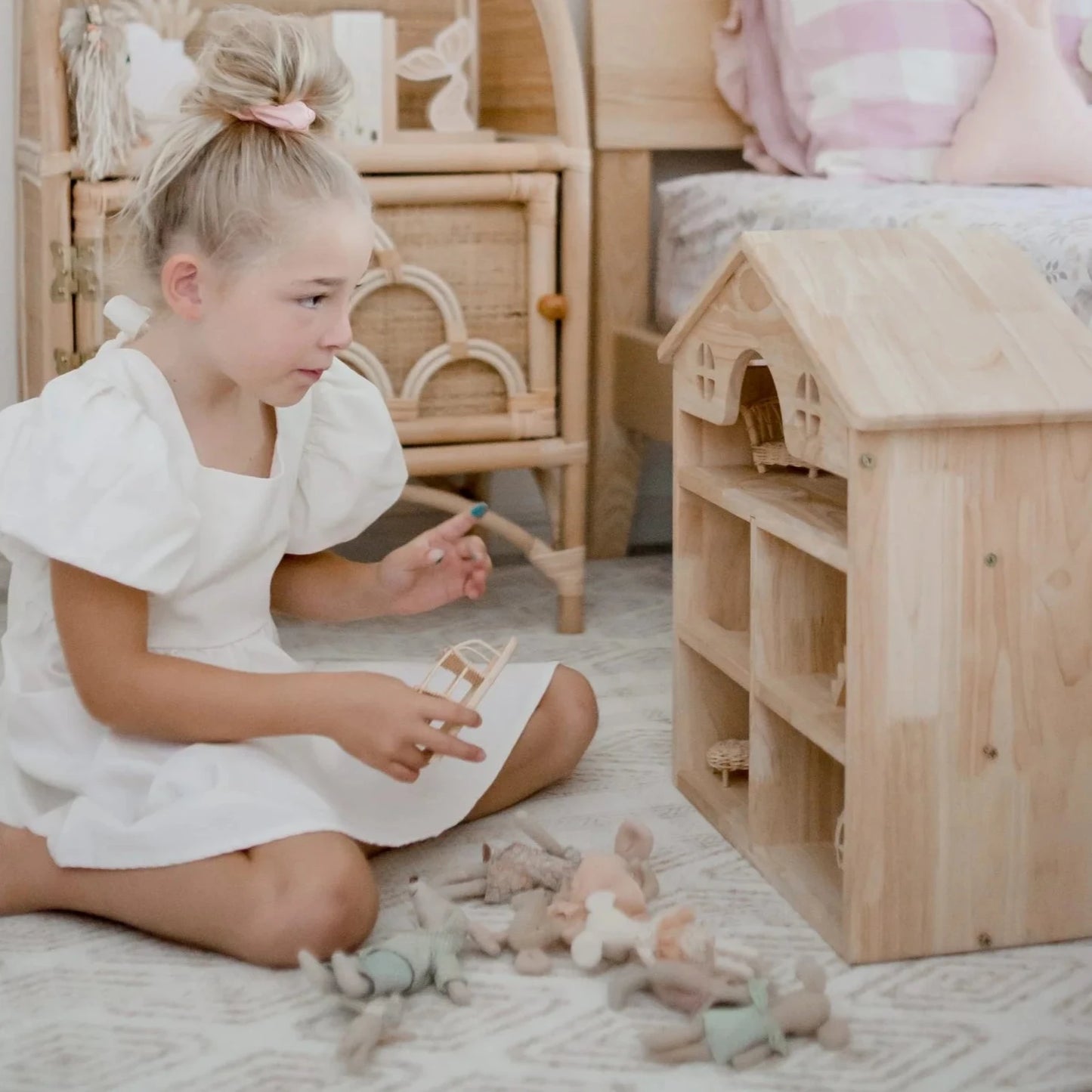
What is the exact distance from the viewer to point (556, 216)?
1.85 m

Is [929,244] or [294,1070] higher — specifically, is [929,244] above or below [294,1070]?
above

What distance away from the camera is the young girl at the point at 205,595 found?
3.53 feet

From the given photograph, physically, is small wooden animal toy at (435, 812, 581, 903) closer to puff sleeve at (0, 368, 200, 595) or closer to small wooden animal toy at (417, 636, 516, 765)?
small wooden animal toy at (417, 636, 516, 765)

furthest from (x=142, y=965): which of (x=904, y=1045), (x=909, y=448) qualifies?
(x=909, y=448)

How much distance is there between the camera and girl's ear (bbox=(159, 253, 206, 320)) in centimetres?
112

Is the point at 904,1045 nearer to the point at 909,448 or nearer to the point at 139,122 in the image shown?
the point at 909,448

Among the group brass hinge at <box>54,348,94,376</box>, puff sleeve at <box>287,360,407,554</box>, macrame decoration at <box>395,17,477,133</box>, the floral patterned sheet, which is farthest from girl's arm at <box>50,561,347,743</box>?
macrame decoration at <box>395,17,477,133</box>

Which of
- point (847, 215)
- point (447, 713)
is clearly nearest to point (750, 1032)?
point (447, 713)

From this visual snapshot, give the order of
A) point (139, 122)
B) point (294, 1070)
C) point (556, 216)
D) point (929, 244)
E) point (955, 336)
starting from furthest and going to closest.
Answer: point (556, 216)
point (139, 122)
point (929, 244)
point (955, 336)
point (294, 1070)

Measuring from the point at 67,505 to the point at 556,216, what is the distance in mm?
921

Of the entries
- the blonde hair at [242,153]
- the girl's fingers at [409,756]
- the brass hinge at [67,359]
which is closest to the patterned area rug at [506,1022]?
the girl's fingers at [409,756]

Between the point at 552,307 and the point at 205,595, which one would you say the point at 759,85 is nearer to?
the point at 552,307

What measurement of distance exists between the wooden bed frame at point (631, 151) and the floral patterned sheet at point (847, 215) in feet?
0.16

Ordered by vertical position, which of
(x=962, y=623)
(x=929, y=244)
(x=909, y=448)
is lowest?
(x=962, y=623)
